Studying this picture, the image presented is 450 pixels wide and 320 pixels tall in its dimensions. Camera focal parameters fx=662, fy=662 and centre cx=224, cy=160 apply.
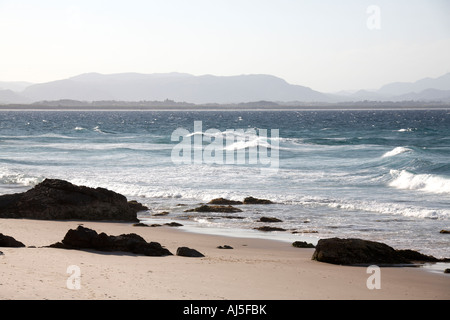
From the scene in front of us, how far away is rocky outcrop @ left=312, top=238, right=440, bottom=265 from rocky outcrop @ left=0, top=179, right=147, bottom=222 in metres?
7.50

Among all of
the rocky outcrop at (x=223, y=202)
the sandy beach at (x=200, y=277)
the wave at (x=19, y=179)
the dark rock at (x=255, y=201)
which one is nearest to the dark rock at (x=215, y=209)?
the rocky outcrop at (x=223, y=202)

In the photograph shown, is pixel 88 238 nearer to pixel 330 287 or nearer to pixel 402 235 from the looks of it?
pixel 330 287

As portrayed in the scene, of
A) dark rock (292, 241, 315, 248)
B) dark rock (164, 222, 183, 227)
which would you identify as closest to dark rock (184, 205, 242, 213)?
dark rock (164, 222, 183, 227)

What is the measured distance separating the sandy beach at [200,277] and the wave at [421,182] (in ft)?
47.2

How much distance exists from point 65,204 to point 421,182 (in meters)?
15.8

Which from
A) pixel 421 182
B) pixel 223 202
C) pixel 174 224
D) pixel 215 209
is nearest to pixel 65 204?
pixel 174 224

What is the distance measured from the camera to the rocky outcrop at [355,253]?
11922mm

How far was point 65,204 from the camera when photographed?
1792 cm

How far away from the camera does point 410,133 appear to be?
221 ft

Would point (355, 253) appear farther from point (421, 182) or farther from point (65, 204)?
point (421, 182)

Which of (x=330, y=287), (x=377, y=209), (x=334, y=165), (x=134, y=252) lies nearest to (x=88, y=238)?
(x=134, y=252)
